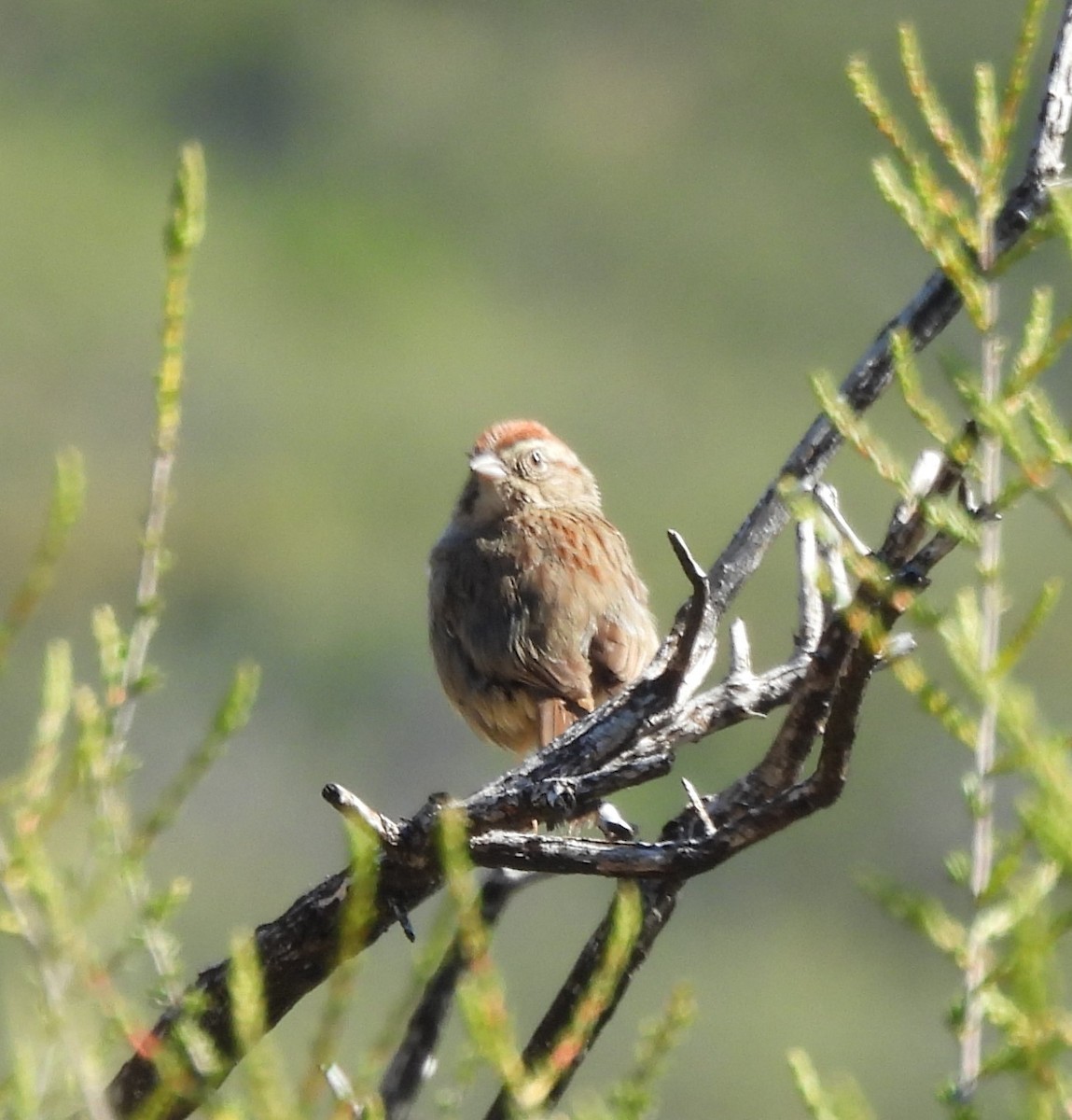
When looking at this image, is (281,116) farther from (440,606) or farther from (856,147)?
(440,606)

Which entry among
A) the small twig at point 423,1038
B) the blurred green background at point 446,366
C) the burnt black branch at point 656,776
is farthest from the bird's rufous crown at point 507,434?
the blurred green background at point 446,366

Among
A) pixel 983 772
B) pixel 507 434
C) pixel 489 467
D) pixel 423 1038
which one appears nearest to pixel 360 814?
pixel 983 772

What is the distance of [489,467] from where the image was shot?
26.2 feet

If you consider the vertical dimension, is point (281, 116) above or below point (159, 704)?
above

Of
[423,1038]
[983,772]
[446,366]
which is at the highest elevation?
[446,366]

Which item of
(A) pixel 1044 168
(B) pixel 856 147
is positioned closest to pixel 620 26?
(B) pixel 856 147

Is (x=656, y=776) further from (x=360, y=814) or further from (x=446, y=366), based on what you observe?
(x=446, y=366)

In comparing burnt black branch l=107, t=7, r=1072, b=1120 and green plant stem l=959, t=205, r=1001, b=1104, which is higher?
burnt black branch l=107, t=7, r=1072, b=1120

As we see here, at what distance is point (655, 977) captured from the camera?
28703 millimetres

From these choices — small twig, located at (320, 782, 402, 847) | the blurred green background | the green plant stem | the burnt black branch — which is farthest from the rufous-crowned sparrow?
the blurred green background

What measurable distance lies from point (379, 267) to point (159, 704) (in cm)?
2472

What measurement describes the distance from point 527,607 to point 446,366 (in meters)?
40.8

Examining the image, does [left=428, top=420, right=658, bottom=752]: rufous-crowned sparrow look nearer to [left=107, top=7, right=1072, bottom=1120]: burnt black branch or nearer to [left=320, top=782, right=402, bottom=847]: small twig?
[left=107, top=7, right=1072, bottom=1120]: burnt black branch

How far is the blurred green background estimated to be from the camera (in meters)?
31.1
